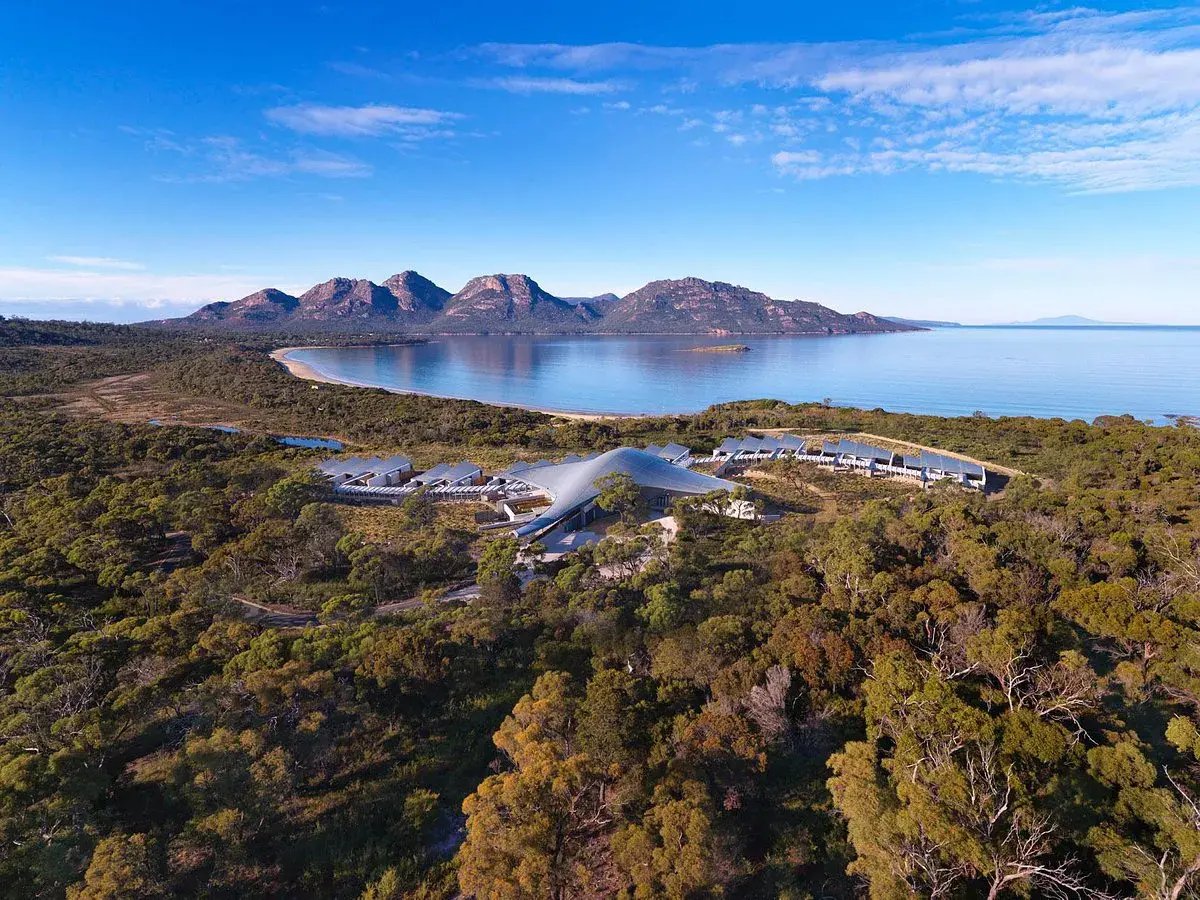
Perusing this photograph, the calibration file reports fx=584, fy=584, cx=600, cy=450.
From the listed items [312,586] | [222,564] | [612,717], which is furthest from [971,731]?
[222,564]

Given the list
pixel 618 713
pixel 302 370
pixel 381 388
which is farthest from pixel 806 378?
pixel 618 713

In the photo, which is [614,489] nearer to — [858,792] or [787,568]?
[787,568]

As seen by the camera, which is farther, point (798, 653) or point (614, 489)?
point (614, 489)

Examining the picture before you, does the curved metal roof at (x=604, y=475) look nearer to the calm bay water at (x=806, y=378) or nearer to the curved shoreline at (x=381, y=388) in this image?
the curved shoreline at (x=381, y=388)

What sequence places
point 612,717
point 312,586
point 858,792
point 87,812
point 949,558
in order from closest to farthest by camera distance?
point 858,792, point 87,812, point 612,717, point 949,558, point 312,586

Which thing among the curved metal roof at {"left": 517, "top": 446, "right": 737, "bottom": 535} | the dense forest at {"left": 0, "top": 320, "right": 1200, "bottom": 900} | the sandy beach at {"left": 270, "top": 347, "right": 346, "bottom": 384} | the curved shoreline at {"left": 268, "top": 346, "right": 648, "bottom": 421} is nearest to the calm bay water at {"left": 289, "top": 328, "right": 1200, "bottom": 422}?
the curved shoreline at {"left": 268, "top": 346, "right": 648, "bottom": 421}

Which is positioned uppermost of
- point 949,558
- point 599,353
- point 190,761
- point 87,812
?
point 599,353
